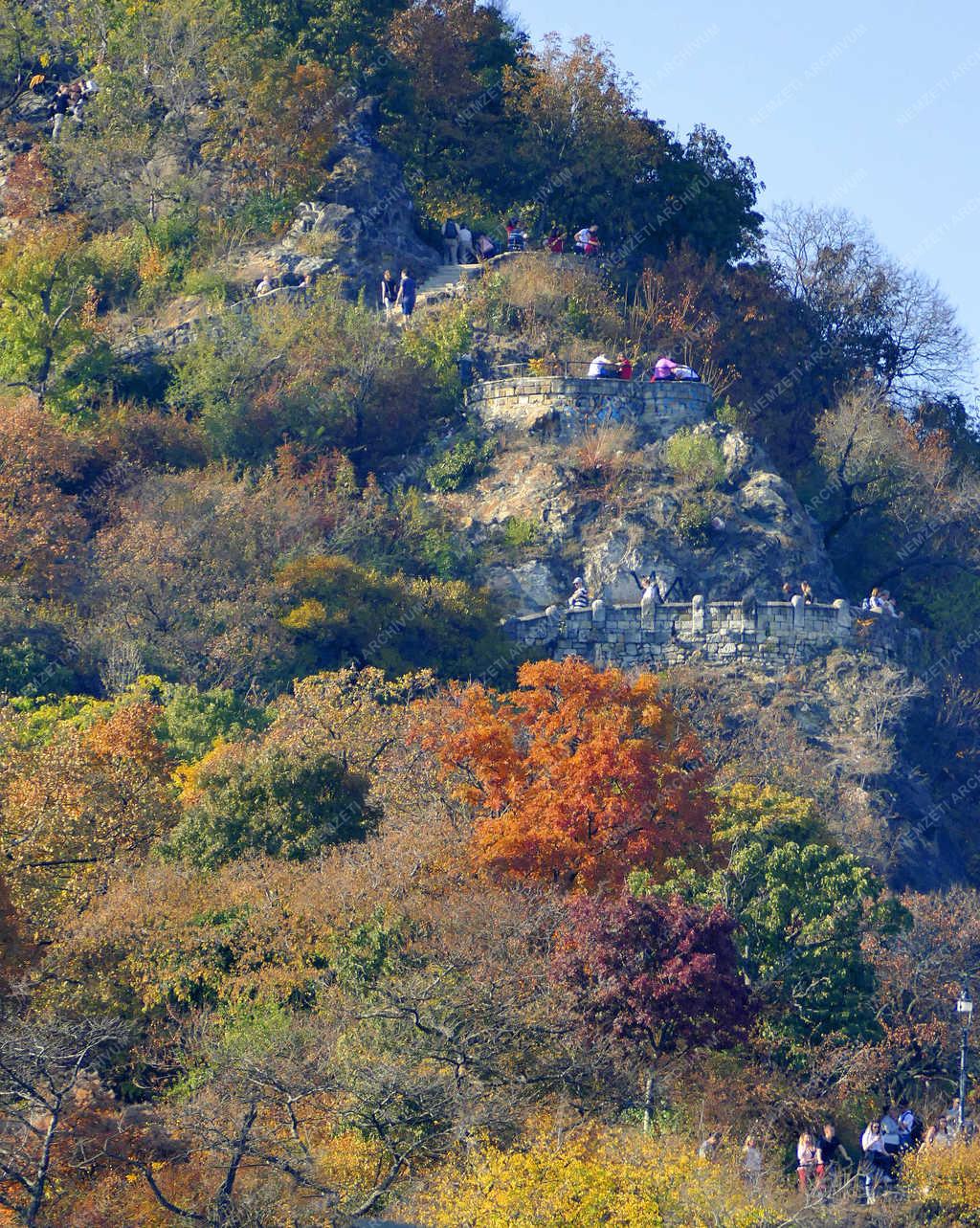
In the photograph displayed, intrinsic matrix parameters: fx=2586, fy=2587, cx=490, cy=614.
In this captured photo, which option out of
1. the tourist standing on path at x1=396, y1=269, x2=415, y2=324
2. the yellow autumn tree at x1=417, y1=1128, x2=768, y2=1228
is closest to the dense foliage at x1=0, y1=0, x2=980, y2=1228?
the yellow autumn tree at x1=417, y1=1128, x2=768, y2=1228

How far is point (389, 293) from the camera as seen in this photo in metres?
59.8

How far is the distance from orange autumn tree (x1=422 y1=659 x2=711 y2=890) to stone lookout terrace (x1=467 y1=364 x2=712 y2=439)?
14.1m

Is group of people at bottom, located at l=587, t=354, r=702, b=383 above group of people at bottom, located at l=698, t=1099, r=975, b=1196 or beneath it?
above

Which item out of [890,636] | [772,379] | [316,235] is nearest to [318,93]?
[316,235]

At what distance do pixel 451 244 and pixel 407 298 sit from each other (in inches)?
139

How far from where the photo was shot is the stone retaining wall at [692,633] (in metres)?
51.3

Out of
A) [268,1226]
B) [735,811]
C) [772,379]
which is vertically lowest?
[268,1226]

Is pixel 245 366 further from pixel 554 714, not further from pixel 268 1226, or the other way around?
pixel 268 1226

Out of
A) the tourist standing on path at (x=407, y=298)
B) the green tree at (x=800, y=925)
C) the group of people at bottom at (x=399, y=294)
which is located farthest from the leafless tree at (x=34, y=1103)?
the group of people at bottom at (x=399, y=294)

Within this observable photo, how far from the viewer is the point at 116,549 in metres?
50.5

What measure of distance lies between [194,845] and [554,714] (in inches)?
255

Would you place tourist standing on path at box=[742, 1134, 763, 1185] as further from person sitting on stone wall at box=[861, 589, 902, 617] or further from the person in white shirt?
the person in white shirt

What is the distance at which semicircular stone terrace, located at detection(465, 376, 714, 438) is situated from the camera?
5522 centimetres

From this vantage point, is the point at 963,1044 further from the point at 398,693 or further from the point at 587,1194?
the point at 398,693
